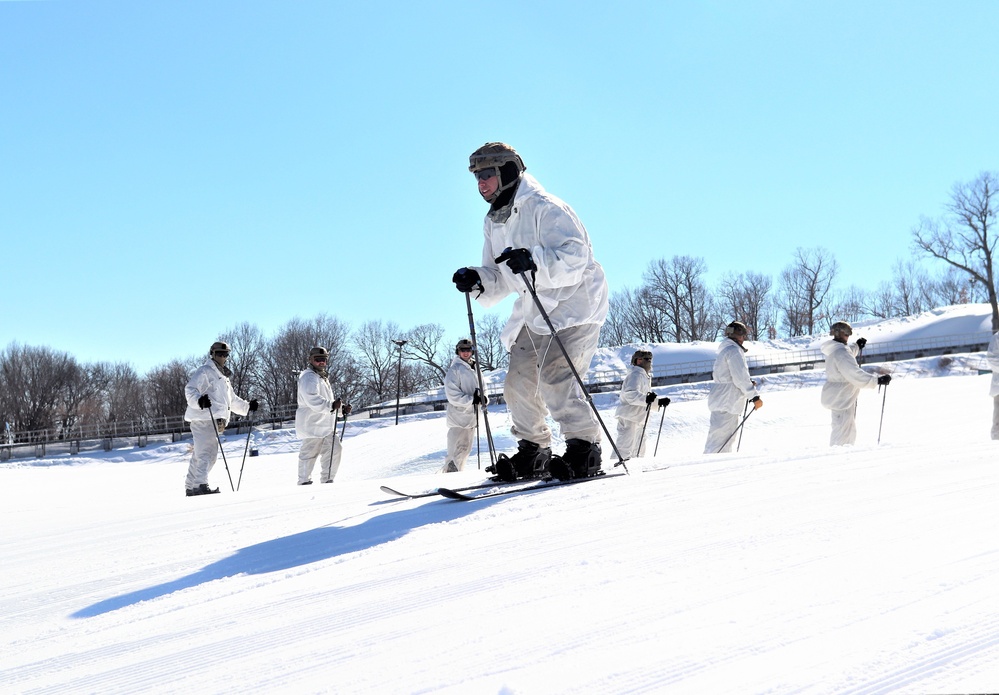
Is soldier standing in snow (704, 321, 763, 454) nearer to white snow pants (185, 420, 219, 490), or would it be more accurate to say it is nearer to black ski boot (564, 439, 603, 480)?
black ski boot (564, 439, 603, 480)

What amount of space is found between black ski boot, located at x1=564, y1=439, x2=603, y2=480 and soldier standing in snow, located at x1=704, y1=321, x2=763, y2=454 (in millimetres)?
5264

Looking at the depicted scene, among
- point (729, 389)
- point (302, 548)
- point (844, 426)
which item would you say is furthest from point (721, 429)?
point (302, 548)

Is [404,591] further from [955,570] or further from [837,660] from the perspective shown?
[955,570]

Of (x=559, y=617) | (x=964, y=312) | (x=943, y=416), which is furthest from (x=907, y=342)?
(x=559, y=617)

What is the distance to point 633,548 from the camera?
2.43 m

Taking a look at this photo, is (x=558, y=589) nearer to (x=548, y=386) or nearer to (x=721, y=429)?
(x=548, y=386)

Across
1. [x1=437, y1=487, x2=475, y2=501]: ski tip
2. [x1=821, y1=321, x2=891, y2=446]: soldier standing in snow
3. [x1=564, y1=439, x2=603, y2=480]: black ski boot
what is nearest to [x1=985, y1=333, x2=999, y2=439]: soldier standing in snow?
[x1=821, y1=321, x2=891, y2=446]: soldier standing in snow

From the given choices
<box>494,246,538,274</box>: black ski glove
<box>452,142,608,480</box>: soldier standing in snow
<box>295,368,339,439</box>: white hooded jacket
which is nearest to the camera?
<box>494,246,538,274</box>: black ski glove

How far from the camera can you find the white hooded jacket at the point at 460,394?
11.9 metres

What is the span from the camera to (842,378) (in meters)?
9.77

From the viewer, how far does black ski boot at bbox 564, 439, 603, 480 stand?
4.59 metres

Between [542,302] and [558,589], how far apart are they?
2.95 metres

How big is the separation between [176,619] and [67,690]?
19.0 inches

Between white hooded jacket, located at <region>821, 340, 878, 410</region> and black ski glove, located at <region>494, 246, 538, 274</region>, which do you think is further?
white hooded jacket, located at <region>821, 340, 878, 410</region>
